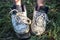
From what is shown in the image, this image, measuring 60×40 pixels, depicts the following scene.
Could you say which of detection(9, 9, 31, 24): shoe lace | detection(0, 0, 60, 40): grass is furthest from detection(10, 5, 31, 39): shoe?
detection(0, 0, 60, 40): grass

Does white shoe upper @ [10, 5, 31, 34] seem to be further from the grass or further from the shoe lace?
the grass

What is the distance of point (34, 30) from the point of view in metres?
2.34

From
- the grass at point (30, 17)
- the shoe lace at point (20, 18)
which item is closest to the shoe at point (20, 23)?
the shoe lace at point (20, 18)

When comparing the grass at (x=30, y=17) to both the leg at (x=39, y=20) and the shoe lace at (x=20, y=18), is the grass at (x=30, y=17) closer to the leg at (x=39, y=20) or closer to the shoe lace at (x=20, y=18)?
the leg at (x=39, y=20)

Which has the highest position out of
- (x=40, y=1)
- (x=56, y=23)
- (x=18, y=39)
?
(x=40, y=1)

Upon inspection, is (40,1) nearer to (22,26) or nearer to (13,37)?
(22,26)

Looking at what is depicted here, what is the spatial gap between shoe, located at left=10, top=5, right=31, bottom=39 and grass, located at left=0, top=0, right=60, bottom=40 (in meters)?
0.10

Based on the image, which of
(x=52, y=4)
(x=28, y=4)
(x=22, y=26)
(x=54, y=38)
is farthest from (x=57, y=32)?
(x=28, y=4)

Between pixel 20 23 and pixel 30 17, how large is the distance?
1.27 ft

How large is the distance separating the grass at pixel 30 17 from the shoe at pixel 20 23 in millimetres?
100

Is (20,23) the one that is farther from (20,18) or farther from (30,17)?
(30,17)

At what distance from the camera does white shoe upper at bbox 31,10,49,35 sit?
2.34 metres

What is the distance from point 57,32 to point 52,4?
64 cm

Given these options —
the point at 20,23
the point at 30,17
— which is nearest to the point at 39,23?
the point at 20,23
